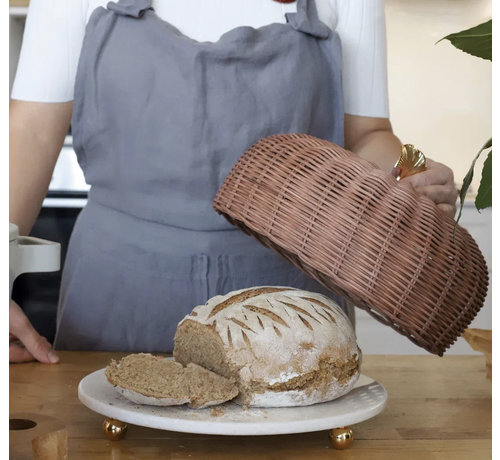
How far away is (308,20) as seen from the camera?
4.04 ft

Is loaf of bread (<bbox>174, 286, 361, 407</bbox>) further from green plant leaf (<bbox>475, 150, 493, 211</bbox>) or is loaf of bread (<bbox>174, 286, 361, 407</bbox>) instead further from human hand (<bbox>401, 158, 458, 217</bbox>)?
green plant leaf (<bbox>475, 150, 493, 211</bbox>)

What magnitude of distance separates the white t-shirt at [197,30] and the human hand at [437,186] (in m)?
0.48

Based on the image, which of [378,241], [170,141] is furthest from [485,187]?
[170,141]

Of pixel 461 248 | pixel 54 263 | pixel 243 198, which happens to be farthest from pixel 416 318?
pixel 54 263

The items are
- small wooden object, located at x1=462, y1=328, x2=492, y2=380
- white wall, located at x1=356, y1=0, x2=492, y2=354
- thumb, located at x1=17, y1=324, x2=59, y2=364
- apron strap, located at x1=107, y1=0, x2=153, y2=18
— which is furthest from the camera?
white wall, located at x1=356, y1=0, x2=492, y2=354

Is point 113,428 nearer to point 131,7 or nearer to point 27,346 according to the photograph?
point 27,346

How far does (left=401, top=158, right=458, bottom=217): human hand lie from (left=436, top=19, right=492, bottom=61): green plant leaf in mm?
474

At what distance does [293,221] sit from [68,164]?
208cm

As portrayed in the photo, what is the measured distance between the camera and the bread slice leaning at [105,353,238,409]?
0.68 meters

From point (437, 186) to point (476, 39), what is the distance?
0.51m

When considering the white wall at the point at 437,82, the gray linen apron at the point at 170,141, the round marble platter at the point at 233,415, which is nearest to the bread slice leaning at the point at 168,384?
A: the round marble platter at the point at 233,415

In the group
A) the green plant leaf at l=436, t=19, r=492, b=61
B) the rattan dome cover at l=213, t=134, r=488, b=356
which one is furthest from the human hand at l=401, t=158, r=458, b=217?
the green plant leaf at l=436, t=19, r=492, b=61

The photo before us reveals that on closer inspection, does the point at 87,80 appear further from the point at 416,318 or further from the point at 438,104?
the point at 438,104

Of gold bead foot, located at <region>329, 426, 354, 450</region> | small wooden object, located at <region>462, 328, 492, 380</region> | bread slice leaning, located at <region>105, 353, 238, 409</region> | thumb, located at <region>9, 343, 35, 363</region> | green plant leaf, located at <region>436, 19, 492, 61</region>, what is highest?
green plant leaf, located at <region>436, 19, 492, 61</region>
